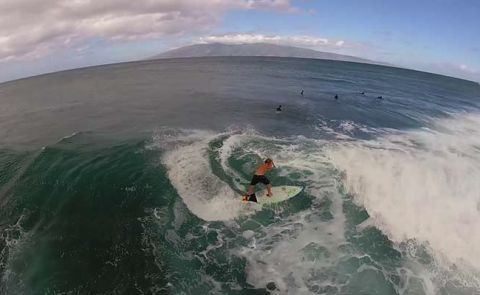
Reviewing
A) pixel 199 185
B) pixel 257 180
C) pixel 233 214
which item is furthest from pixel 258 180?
pixel 199 185

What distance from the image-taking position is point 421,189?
69.2 feet

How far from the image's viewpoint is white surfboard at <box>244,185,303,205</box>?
19.3 meters

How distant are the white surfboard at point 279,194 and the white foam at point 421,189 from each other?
3707 mm

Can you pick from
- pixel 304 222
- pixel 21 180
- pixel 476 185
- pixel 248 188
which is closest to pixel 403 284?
pixel 304 222

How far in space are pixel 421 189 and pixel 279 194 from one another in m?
9.28

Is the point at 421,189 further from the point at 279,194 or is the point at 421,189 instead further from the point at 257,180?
the point at 257,180

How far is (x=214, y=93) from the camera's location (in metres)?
58.6

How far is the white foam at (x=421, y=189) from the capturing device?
17062mm

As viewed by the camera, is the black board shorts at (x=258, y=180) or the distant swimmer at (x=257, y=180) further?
the black board shorts at (x=258, y=180)

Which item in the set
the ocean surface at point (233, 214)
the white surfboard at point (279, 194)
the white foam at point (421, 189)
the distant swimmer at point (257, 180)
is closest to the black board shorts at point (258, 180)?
the distant swimmer at point (257, 180)

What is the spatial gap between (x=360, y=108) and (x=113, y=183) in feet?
131

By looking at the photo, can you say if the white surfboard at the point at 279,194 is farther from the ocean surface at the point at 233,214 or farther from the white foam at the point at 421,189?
the white foam at the point at 421,189

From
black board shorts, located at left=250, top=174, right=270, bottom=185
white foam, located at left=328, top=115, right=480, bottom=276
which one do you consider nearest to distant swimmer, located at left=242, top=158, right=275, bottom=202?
black board shorts, located at left=250, top=174, right=270, bottom=185

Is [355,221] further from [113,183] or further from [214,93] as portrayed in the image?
[214,93]
